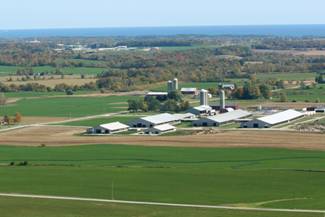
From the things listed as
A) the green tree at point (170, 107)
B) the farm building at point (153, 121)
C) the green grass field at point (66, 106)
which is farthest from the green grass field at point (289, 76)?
the farm building at point (153, 121)

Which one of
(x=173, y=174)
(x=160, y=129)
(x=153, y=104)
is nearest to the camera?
(x=173, y=174)

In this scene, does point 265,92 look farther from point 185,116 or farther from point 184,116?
point 184,116

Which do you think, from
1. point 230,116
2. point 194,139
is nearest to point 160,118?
point 230,116

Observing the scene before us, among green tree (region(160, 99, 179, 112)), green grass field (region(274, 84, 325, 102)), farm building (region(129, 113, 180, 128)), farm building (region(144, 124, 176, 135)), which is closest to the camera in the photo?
farm building (region(144, 124, 176, 135))

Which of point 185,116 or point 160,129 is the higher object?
point 160,129

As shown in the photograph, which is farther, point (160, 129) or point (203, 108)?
point (203, 108)

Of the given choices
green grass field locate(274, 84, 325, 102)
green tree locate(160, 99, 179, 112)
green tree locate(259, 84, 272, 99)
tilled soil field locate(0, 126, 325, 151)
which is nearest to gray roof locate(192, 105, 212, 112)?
green tree locate(160, 99, 179, 112)

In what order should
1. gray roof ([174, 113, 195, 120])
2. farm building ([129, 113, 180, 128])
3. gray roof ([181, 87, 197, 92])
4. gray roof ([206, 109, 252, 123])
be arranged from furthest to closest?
1. gray roof ([181, 87, 197, 92])
2. gray roof ([174, 113, 195, 120])
3. gray roof ([206, 109, 252, 123])
4. farm building ([129, 113, 180, 128])

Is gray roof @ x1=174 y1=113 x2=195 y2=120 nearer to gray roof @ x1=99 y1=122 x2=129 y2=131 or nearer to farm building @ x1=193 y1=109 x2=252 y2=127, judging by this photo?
farm building @ x1=193 y1=109 x2=252 y2=127
